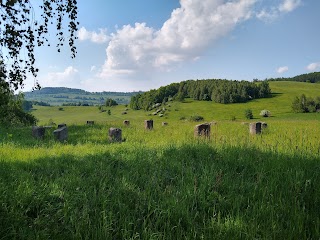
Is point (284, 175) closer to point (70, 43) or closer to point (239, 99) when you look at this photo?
point (70, 43)

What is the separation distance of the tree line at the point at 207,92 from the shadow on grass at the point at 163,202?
131 metres

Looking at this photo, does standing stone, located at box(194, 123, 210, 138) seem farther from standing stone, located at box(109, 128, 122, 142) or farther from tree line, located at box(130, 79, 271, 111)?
tree line, located at box(130, 79, 271, 111)

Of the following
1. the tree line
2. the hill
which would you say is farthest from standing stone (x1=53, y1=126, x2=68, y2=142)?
the tree line

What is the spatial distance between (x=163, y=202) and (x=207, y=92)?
14603cm

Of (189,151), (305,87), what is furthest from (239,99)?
(189,151)

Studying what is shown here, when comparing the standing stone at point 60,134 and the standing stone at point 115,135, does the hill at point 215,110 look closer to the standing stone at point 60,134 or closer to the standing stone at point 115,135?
the standing stone at point 60,134

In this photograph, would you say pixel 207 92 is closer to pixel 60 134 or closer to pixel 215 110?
pixel 215 110

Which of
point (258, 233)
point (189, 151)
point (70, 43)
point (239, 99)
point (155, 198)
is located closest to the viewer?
point (258, 233)

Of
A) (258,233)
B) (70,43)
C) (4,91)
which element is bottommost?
(258,233)

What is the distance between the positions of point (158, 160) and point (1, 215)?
4.25 m

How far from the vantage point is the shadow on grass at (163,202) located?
3.78 m

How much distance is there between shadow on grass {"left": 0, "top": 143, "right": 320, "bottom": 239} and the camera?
3.78 meters

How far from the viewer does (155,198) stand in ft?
16.1

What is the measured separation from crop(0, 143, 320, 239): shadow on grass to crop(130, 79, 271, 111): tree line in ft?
431
